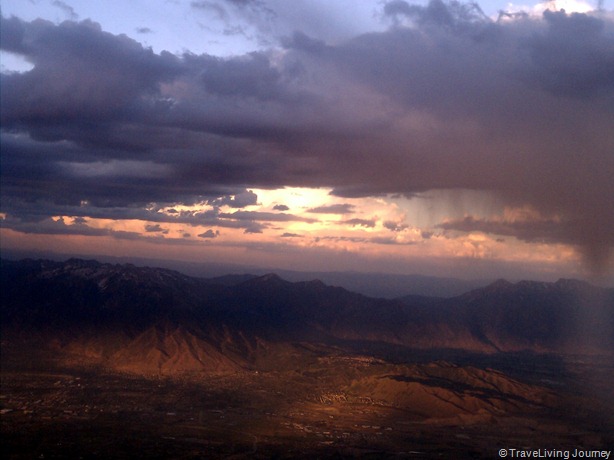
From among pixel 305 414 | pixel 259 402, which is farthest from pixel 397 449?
pixel 259 402

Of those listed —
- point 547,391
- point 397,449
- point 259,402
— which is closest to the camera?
point 397,449

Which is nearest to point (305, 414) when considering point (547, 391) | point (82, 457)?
point (82, 457)

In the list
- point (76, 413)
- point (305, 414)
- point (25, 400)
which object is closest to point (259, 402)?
point (305, 414)

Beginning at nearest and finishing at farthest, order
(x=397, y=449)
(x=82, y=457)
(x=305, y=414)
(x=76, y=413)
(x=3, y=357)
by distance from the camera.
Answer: (x=82, y=457), (x=397, y=449), (x=76, y=413), (x=305, y=414), (x=3, y=357)

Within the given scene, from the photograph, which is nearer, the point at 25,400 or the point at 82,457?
the point at 82,457

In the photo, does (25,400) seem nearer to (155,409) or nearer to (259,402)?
(155,409)

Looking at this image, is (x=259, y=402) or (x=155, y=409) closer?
(x=155, y=409)

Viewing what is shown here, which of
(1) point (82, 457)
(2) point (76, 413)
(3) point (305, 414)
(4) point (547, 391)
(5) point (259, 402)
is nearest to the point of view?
(1) point (82, 457)

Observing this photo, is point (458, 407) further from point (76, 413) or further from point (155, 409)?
point (76, 413)

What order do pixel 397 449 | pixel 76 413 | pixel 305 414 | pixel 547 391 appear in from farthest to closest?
pixel 547 391 < pixel 305 414 < pixel 76 413 < pixel 397 449
